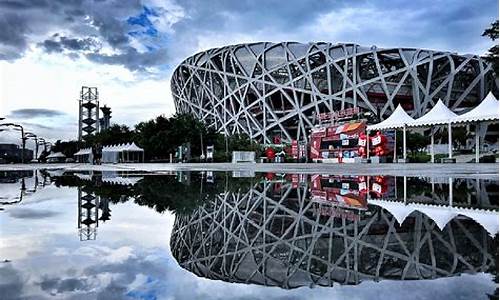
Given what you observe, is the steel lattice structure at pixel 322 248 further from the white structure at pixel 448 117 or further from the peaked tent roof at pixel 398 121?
the peaked tent roof at pixel 398 121

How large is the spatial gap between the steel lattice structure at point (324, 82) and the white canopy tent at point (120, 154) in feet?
64.6

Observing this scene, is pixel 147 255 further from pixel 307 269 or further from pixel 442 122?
pixel 442 122

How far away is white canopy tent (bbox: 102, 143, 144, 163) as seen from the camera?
62244 millimetres

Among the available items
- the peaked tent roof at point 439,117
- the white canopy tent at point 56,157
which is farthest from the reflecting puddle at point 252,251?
the white canopy tent at point 56,157

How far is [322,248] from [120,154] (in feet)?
221

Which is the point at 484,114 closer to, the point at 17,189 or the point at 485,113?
the point at 485,113

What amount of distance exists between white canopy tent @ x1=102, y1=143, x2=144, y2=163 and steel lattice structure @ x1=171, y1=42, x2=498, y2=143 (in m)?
19.7

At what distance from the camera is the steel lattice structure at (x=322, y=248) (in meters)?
3.02

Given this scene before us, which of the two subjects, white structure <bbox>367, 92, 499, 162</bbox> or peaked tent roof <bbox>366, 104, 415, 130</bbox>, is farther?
peaked tent roof <bbox>366, 104, 415, 130</bbox>

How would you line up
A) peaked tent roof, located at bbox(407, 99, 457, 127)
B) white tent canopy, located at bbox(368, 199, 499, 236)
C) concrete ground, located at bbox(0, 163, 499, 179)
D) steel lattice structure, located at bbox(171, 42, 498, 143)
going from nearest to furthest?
white tent canopy, located at bbox(368, 199, 499, 236), concrete ground, located at bbox(0, 163, 499, 179), peaked tent roof, located at bbox(407, 99, 457, 127), steel lattice structure, located at bbox(171, 42, 498, 143)

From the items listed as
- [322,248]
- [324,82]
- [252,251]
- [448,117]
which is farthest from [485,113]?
[324,82]

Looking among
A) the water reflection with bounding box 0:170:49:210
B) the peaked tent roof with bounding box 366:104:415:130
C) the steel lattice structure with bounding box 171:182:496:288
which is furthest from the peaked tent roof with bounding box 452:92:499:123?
the steel lattice structure with bounding box 171:182:496:288

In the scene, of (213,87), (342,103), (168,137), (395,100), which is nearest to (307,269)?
(168,137)

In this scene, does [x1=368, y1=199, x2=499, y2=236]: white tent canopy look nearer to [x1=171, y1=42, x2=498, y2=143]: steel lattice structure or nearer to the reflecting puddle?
the reflecting puddle
